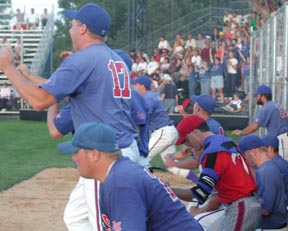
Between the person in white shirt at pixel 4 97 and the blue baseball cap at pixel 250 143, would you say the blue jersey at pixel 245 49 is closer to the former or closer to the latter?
the person in white shirt at pixel 4 97

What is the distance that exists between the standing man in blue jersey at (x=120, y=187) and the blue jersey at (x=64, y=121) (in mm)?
1661

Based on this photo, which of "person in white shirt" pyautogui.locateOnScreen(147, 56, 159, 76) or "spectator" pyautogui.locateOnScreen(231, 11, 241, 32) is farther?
"spectator" pyautogui.locateOnScreen(231, 11, 241, 32)

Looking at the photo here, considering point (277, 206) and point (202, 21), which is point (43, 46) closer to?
point (202, 21)

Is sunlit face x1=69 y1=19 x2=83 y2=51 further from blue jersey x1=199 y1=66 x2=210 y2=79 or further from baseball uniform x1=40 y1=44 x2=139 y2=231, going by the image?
blue jersey x1=199 y1=66 x2=210 y2=79

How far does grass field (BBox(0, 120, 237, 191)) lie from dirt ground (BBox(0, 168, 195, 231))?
0.34m

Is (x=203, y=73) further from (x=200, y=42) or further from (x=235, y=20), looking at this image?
(x=235, y=20)

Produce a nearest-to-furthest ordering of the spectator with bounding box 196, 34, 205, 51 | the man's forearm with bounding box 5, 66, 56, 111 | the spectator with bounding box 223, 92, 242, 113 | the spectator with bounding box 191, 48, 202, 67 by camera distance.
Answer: the man's forearm with bounding box 5, 66, 56, 111, the spectator with bounding box 223, 92, 242, 113, the spectator with bounding box 191, 48, 202, 67, the spectator with bounding box 196, 34, 205, 51

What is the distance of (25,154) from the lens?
15406 millimetres

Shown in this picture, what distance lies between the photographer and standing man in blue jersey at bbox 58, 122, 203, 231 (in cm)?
358

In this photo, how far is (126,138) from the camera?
5258 mm

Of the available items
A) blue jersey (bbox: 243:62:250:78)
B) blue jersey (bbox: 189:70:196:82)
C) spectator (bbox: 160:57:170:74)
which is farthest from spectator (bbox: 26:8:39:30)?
blue jersey (bbox: 243:62:250:78)

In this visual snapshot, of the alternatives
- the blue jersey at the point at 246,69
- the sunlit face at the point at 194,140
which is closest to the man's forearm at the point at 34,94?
the sunlit face at the point at 194,140

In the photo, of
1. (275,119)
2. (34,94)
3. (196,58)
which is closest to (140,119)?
(34,94)

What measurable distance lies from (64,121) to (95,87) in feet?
1.89
